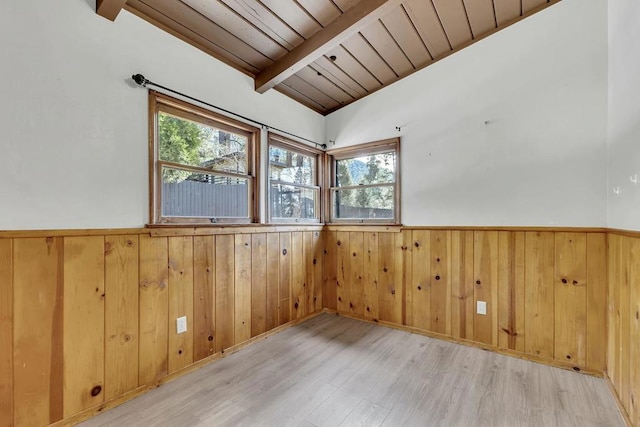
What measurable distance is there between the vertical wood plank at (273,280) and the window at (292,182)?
24cm

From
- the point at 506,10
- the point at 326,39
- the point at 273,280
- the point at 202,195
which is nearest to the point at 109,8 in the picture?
the point at 202,195

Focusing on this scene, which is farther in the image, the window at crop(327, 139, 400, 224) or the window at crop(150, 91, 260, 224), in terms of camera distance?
the window at crop(327, 139, 400, 224)

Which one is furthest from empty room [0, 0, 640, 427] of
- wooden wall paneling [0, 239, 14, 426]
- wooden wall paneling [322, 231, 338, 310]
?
wooden wall paneling [322, 231, 338, 310]

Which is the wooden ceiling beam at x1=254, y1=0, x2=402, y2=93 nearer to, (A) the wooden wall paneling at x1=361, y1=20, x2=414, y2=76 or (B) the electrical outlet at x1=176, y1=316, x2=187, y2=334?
(A) the wooden wall paneling at x1=361, y1=20, x2=414, y2=76

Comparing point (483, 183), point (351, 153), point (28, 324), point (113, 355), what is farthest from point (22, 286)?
point (483, 183)

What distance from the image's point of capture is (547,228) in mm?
2215

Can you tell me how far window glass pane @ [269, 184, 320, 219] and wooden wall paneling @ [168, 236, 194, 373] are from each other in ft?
3.34

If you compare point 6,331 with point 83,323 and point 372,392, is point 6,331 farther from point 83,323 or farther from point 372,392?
point 372,392

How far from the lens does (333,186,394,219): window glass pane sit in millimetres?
3107

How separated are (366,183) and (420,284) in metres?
1.26

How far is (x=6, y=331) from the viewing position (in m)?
1.38

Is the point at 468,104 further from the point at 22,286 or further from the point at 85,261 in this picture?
the point at 22,286

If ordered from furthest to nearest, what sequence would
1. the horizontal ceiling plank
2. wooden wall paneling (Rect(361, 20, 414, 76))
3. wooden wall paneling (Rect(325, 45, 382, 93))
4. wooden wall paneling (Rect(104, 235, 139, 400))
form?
wooden wall paneling (Rect(325, 45, 382, 93)) < wooden wall paneling (Rect(361, 20, 414, 76)) < the horizontal ceiling plank < wooden wall paneling (Rect(104, 235, 139, 400))

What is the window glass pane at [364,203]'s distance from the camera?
311 cm
